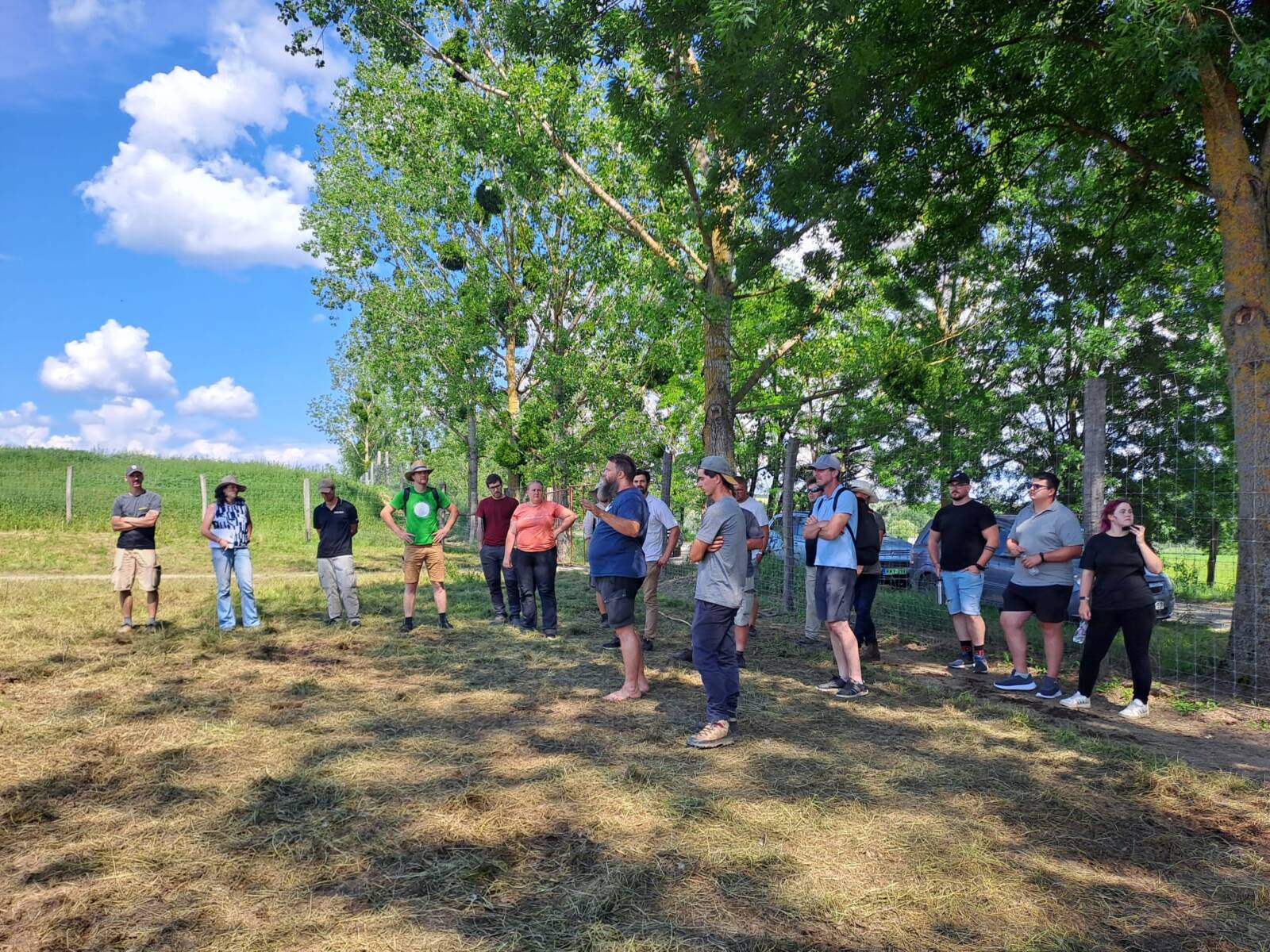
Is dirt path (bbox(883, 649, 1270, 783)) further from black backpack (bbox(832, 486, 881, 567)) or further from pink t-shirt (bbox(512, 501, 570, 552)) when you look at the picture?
pink t-shirt (bbox(512, 501, 570, 552))

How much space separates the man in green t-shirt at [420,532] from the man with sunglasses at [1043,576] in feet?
19.0

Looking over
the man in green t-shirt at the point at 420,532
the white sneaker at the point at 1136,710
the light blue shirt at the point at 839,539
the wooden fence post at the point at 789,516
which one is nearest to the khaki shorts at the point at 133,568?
the man in green t-shirt at the point at 420,532

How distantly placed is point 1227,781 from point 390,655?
22.5 ft

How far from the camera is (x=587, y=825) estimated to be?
370cm

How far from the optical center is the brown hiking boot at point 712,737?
192 inches

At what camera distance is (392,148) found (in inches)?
742

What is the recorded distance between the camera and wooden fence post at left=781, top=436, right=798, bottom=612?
10293 mm

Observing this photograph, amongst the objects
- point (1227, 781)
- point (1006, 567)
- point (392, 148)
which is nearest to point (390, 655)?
point (1227, 781)

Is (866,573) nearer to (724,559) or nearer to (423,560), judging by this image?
(724,559)

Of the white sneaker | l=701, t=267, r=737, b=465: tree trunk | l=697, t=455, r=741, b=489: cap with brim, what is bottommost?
the white sneaker

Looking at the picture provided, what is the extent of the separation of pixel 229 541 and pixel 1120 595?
8.63 m

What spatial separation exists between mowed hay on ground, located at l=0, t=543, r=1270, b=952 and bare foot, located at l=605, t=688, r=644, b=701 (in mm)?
187

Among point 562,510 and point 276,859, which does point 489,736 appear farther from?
point 562,510

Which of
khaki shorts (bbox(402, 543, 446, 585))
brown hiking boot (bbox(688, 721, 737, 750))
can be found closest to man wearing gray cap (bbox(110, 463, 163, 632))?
khaki shorts (bbox(402, 543, 446, 585))
